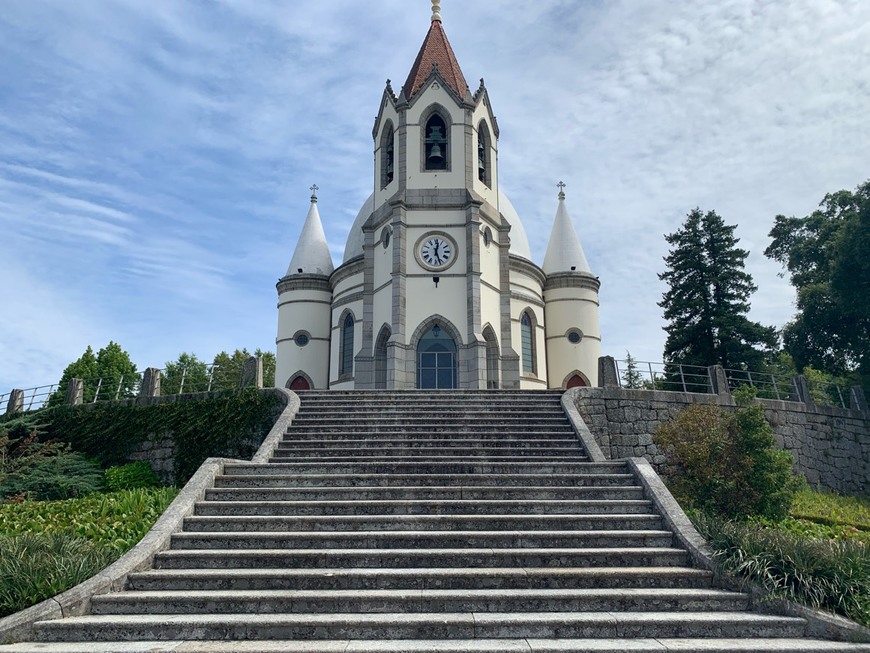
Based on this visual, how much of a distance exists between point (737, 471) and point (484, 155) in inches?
676

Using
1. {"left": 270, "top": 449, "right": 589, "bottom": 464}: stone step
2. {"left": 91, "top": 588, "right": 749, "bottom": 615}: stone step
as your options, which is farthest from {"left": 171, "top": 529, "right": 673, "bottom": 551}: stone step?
{"left": 270, "top": 449, "right": 589, "bottom": 464}: stone step

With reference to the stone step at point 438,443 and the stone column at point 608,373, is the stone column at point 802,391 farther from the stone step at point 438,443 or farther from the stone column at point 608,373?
the stone step at point 438,443

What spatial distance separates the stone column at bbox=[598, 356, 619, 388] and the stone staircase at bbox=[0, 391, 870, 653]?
225 inches

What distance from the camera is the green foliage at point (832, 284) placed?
2194 cm

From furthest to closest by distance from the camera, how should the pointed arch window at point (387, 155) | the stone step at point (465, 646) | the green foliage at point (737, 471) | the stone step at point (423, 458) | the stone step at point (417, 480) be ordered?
the pointed arch window at point (387, 155) < the green foliage at point (737, 471) < the stone step at point (423, 458) < the stone step at point (417, 480) < the stone step at point (465, 646)

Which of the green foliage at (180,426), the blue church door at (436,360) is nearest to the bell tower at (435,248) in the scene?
the blue church door at (436,360)

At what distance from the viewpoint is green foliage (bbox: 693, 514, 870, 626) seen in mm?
6441

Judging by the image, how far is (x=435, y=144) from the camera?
79.7 ft

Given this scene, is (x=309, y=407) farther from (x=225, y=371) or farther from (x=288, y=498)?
(x=225, y=371)

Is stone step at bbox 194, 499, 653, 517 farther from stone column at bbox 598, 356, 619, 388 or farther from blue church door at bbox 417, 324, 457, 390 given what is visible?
blue church door at bbox 417, 324, 457, 390

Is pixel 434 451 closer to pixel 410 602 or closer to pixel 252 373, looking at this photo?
pixel 410 602

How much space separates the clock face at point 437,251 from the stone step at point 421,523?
1508 cm

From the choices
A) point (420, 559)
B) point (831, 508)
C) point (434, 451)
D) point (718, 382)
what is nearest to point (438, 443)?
point (434, 451)

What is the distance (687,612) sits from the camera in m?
6.52
